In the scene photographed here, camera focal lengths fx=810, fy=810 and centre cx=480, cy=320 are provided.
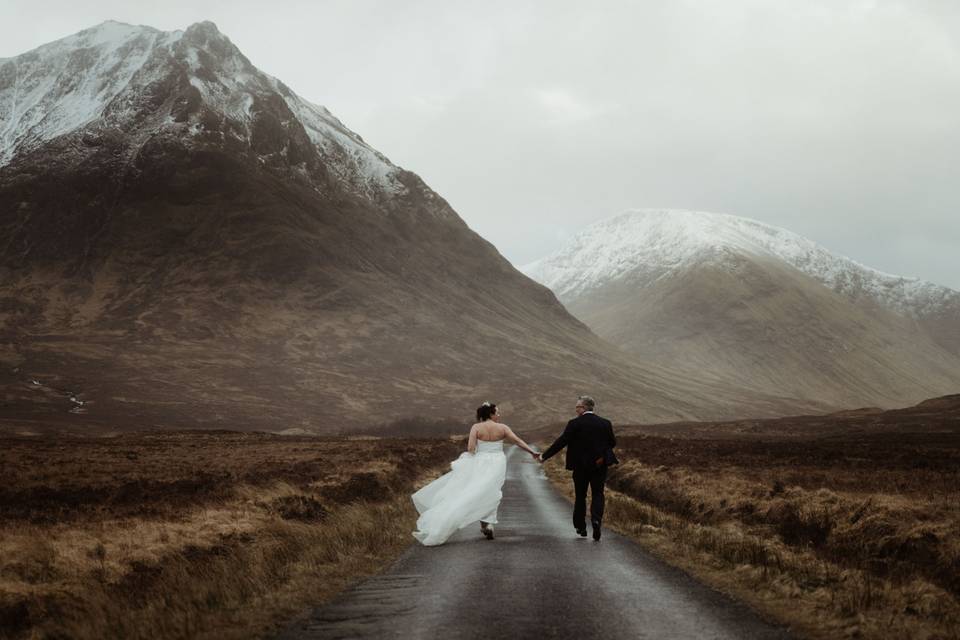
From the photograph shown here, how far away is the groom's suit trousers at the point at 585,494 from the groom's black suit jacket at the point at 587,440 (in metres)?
0.17

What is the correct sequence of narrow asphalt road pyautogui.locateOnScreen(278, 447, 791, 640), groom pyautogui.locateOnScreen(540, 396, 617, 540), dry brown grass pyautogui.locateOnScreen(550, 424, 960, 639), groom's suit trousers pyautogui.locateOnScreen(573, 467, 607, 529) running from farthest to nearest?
1. groom pyautogui.locateOnScreen(540, 396, 617, 540)
2. groom's suit trousers pyautogui.locateOnScreen(573, 467, 607, 529)
3. dry brown grass pyautogui.locateOnScreen(550, 424, 960, 639)
4. narrow asphalt road pyautogui.locateOnScreen(278, 447, 791, 640)

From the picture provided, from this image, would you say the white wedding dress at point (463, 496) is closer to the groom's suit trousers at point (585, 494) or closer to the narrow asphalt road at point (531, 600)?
the narrow asphalt road at point (531, 600)

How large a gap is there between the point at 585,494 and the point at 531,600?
6.78 metres

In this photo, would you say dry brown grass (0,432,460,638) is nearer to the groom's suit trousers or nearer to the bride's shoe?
the bride's shoe

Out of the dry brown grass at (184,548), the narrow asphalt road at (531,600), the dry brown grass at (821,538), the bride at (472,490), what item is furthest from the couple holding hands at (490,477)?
the dry brown grass at (821,538)

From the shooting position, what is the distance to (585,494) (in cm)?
1723

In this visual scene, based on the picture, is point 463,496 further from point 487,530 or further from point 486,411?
point 486,411

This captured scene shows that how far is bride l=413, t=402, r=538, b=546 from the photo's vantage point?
1652 centimetres

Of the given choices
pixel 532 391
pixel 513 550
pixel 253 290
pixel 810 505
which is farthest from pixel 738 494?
pixel 253 290

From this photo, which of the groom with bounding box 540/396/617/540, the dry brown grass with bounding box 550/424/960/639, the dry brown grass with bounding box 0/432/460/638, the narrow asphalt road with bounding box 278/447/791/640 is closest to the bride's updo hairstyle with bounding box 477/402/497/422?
the groom with bounding box 540/396/617/540

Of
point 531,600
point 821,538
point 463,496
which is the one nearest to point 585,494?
point 463,496

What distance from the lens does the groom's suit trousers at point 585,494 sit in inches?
667

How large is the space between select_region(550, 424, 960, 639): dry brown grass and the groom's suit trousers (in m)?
1.24

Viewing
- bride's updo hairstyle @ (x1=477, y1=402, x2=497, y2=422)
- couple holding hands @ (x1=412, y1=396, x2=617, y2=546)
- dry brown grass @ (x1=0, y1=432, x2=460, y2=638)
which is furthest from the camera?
bride's updo hairstyle @ (x1=477, y1=402, x2=497, y2=422)
